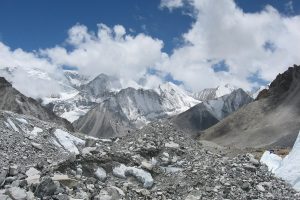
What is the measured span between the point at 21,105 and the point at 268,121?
7866cm

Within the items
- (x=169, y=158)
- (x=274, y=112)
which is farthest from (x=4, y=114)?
(x=274, y=112)

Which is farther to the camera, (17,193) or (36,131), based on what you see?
(36,131)

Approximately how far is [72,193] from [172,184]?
4.96 m

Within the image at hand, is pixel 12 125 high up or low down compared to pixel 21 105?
down

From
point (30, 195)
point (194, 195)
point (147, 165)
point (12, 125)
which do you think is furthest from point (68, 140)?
point (30, 195)

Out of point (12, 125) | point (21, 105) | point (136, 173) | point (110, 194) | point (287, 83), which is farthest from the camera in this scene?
point (287, 83)

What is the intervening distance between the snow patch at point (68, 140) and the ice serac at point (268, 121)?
314 ft

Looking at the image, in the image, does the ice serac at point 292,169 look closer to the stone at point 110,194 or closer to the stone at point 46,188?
the stone at point 110,194

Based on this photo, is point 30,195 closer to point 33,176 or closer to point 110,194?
point 33,176

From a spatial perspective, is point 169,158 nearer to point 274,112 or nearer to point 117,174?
point 117,174

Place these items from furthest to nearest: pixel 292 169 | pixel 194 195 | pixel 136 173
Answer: pixel 292 169 < pixel 136 173 < pixel 194 195

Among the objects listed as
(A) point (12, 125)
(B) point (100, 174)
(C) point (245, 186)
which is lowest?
(B) point (100, 174)

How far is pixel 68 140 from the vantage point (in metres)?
45.5

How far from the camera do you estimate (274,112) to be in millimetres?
177875
